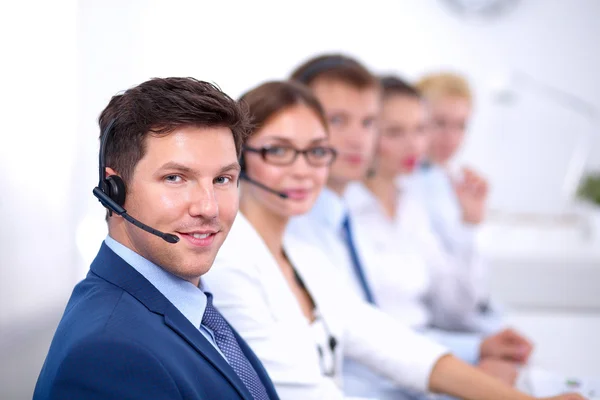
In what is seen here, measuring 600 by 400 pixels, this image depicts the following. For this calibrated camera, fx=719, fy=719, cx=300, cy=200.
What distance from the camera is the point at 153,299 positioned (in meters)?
0.82

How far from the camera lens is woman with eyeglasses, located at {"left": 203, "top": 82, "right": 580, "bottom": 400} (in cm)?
115

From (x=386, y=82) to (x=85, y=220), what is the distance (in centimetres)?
107

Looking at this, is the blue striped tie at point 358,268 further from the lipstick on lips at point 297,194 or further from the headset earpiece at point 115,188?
the headset earpiece at point 115,188

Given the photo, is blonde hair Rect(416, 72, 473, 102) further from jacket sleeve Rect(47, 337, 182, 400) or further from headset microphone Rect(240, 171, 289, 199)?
jacket sleeve Rect(47, 337, 182, 400)

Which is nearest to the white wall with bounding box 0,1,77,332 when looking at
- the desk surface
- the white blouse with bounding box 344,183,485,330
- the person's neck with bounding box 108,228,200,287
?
the person's neck with bounding box 108,228,200,287

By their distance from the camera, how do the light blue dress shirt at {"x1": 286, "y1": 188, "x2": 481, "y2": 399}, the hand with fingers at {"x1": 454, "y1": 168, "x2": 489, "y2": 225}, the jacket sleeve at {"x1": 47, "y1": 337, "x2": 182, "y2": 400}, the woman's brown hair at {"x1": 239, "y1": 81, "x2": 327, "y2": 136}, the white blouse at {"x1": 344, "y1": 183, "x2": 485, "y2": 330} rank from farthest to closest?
1. the hand with fingers at {"x1": 454, "y1": 168, "x2": 489, "y2": 225}
2. the white blouse at {"x1": 344, "y1": 183, "x2": 485, "y2": 330}
3. the light blue dress shirt at {"x1": 286, "y1": 188, "x2": 481, "y2": 399}
4. the woman's brown hair at {"x1": 239, "y1": 81, "x2": 327, "y2": 136}
5. the jacket sleeve at {"x1": 47, "y1": 337, "x2": 182, "y2": 400}

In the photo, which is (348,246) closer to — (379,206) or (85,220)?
(379,206)

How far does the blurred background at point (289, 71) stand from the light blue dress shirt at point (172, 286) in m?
0.26

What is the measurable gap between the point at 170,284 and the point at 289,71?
284 centimetres

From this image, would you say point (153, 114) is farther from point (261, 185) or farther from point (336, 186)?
point (336, 186)

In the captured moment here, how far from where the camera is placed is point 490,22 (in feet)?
13.6

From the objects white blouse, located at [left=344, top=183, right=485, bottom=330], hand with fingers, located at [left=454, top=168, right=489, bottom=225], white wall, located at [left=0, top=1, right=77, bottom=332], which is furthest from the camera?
hand with fingers, located at [left=454, top=168, right=489, bottom=225]

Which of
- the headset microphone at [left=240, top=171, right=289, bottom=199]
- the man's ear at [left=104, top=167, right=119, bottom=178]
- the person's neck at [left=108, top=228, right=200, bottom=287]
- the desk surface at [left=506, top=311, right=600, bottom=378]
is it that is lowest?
the desk surface at [left=506, top=311, right=600, bottom=378]

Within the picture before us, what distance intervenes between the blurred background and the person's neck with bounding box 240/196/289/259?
0.82 feet
